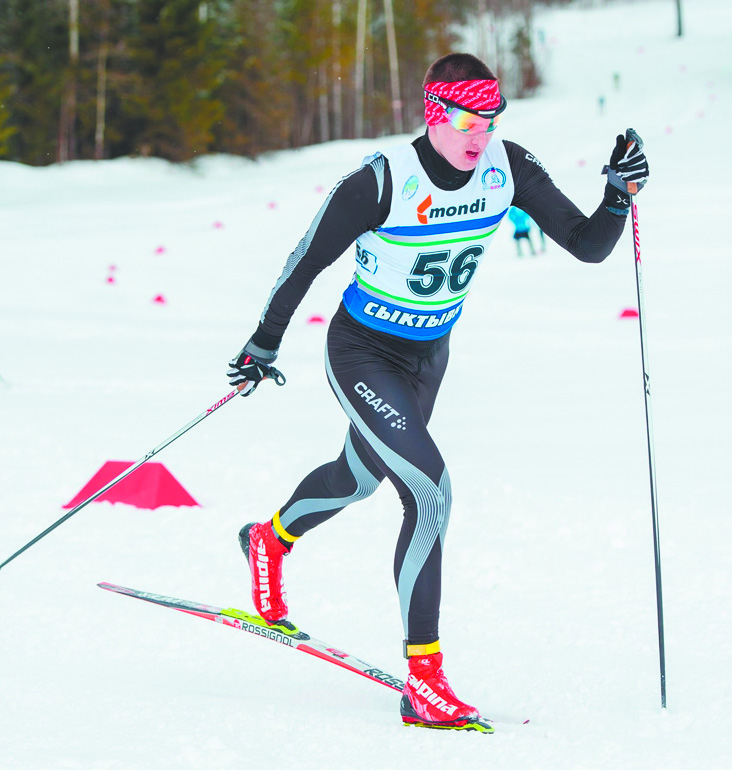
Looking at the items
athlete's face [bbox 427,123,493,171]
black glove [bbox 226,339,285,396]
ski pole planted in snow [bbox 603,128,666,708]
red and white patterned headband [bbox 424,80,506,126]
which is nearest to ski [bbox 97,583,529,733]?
ski pole planted in snow [bbox 603,128,666,708]

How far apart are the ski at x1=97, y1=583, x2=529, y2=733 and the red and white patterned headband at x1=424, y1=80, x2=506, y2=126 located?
177cm

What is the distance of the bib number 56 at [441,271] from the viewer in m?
2.91

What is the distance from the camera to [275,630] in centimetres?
332

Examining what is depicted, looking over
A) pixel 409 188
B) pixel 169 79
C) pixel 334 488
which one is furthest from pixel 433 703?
pixel 169 79

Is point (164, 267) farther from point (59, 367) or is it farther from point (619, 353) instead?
point (619, 353)

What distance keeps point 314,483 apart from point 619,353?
4.96 meters

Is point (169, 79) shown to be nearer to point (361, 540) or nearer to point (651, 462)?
point (361, 540)

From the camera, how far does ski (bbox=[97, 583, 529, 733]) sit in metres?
3.02

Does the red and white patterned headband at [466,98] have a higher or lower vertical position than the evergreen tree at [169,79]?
lower

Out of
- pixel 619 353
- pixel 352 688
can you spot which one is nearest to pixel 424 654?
pixel 352 688

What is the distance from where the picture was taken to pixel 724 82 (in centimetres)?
3553

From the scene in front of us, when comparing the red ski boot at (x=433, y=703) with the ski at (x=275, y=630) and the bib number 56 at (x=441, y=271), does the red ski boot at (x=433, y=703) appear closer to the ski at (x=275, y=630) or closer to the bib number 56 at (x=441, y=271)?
the ski at (x=275, y=630)

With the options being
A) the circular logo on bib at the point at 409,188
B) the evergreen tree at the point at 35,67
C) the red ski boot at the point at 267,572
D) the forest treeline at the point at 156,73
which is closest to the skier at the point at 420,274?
the circular logo on bib at the point at 409,188

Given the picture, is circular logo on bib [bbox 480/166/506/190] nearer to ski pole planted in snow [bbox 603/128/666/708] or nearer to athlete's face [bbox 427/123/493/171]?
athlete's face [bbox 427/123/493/171]
